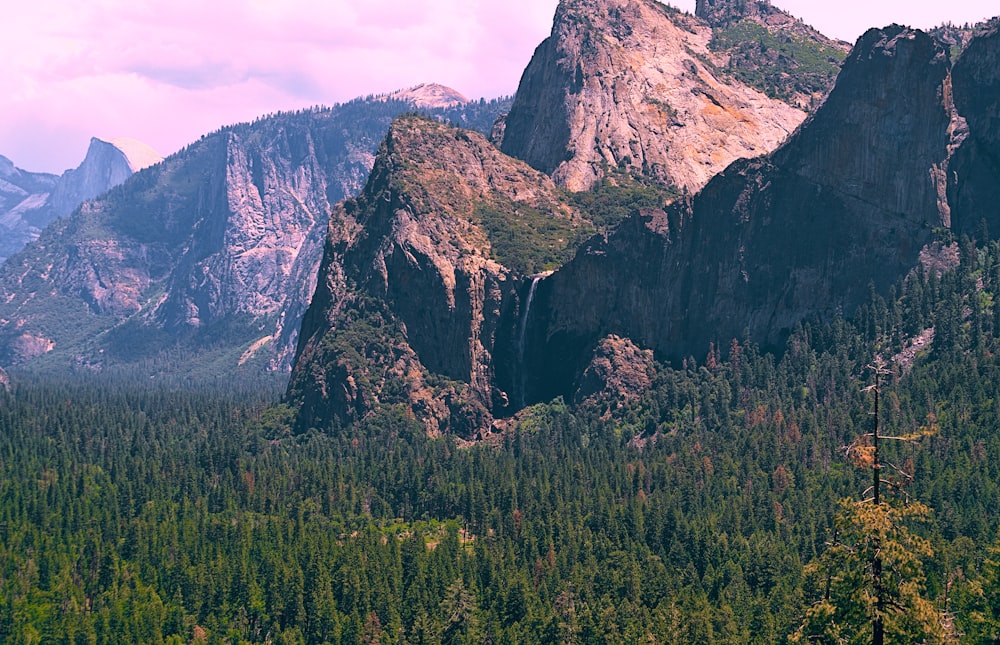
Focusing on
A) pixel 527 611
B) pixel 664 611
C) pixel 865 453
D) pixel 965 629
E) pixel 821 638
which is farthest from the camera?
pixel 527 611

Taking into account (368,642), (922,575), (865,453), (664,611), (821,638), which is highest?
(865,453)

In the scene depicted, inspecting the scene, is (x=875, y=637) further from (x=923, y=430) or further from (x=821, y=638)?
(x=923, y=430)

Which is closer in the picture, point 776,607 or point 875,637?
point 875,637

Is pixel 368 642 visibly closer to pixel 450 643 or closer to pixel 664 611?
pixel 450 643

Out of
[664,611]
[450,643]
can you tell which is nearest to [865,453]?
[664,611]

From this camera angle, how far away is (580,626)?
7554 inches

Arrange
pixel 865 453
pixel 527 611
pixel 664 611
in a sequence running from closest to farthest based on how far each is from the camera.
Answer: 1. pixel 865 453
2. pixel 664 611
3. pixel 527 611

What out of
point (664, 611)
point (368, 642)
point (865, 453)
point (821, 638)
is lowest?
point (368, 642)

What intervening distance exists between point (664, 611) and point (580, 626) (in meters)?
13.1

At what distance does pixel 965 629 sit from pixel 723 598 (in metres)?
52.0

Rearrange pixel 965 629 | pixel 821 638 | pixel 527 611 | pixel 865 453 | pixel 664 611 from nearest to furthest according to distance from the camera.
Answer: pixel 865 453
pixel 821 638
pixel 965 629
pixel 664 611
pixel 527 611

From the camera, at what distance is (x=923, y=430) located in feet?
224

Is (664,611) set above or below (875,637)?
below

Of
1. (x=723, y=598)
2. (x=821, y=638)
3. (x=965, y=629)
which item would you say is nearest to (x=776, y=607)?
(x=723, y=598)
